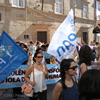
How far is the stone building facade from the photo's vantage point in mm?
13867

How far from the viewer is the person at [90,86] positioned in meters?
1.28

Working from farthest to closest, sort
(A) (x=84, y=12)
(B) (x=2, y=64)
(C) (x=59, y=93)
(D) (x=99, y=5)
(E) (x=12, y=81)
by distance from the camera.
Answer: (D) (x=99, y=5)
(A) (x=84, y=12)
(E) (x=12, y=81)
(B) (x=2, y=64)
(C) (x=59, y=93)

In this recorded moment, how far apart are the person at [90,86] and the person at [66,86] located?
0.78m

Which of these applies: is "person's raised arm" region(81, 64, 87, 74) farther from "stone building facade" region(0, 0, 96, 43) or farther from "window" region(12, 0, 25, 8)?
"window" region(12, 0, 25, 8)

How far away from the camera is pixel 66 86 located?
221 cm

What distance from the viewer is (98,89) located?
1.27 meters

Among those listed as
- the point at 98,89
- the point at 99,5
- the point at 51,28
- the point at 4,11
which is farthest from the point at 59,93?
the point at 99,5

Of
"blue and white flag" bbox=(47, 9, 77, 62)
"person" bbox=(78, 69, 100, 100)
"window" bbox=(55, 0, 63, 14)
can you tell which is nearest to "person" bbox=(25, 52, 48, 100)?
"blue and white flag" bbox=(47, 9, 77, 62)

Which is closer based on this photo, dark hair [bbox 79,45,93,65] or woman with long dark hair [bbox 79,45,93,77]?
woman with long dark hair [bbox 79,45,93,77]

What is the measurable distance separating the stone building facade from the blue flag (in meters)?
10.4

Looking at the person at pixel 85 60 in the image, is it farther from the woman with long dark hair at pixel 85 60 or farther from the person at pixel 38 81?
the person at pixel 38 81

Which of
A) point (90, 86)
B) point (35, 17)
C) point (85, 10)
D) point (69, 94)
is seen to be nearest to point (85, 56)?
point (69, 94)

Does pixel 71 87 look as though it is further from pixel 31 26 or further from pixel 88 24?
pixel 88 24

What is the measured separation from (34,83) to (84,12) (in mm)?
20072
